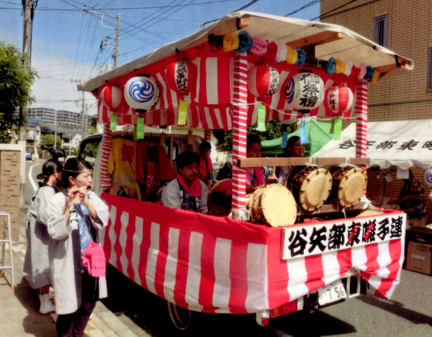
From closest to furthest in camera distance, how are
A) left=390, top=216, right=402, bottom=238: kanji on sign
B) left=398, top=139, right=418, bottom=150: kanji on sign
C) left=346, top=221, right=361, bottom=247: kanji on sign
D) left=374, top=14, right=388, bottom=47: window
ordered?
left=346, top=221, right=361, bottom=247: kanji on sign < left=390, top=216, right=402, bottom=238: kanji on sign < left=398, top=139, right=418, bottom=150: kanji on sign < left=374, top=14, right=388, bottom=47: window

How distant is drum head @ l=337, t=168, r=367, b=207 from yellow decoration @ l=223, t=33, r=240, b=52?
1.69 metres

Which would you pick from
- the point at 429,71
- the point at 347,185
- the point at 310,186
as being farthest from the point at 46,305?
the point at 429,71

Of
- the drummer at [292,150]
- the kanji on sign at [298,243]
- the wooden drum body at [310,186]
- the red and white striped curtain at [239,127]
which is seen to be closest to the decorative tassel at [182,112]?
the red and white striped curtain at [239,127]

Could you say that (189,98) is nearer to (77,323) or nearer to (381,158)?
(77,323)

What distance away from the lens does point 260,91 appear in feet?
11.8

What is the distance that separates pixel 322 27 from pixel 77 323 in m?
3.27

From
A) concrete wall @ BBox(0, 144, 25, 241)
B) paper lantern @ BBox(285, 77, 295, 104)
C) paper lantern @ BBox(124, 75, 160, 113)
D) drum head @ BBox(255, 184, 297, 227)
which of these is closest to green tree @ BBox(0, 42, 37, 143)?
concrete wall @ BBox(0, 144, 25, 241)

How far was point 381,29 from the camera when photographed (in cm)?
1267

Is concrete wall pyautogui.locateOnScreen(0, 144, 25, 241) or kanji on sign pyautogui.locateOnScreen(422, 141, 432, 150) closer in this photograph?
concrete wall pyautogui.locateOnScreen(0, 144, 25, 241)

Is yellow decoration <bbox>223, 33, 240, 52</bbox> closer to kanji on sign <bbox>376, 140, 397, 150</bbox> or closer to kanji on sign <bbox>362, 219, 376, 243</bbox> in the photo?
kanji on sign <bbox>362, 219, 376, 243</bbox>

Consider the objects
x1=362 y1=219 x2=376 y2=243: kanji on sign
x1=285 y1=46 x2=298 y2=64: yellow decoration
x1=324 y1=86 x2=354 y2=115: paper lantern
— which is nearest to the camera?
x1=362 y1=219 x2=376 y2=243: kanji on sign

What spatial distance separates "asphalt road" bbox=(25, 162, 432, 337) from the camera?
4.20m

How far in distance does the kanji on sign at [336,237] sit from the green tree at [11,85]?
8.56m

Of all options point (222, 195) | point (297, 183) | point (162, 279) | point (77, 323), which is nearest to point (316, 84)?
point (297, 183)
